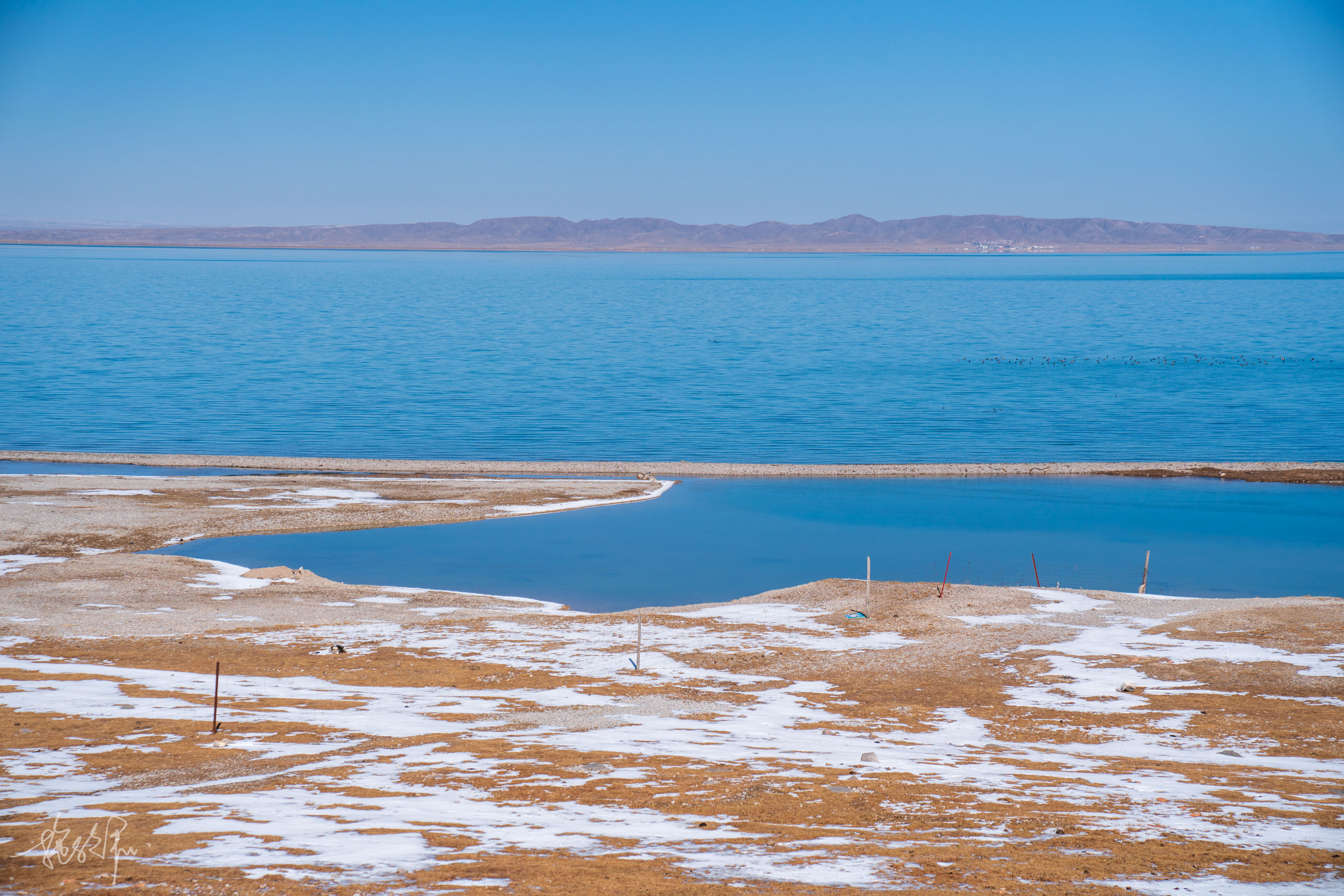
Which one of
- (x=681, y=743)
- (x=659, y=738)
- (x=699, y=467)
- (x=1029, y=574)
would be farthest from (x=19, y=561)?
(x=1029, y=574)

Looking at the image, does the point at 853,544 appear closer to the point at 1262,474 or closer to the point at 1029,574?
the point at 1029,574

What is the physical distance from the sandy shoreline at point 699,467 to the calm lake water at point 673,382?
199 centimetres

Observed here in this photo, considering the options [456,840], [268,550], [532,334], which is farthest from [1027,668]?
[532,334]

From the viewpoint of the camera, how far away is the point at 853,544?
119 ft

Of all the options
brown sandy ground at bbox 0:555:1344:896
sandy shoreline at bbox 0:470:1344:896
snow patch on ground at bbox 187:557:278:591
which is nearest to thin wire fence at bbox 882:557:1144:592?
sandy shoreline at bbox 0:470:1344:896

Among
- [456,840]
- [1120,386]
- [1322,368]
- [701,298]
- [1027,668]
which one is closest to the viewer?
[456,840]

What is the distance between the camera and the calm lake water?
55.1m

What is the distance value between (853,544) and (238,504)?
22.2m

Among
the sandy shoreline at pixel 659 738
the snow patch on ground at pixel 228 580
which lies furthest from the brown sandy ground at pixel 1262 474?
the snow patch on ground at pixel 228 580

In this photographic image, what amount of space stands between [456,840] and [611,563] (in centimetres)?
2186

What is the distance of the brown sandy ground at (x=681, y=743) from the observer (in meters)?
10.7

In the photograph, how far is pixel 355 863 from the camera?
416 inches

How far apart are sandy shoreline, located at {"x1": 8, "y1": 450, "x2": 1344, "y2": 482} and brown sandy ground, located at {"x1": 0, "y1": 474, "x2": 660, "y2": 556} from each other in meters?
2.91

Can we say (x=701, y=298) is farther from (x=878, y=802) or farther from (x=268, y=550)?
(x=878, y=802)
